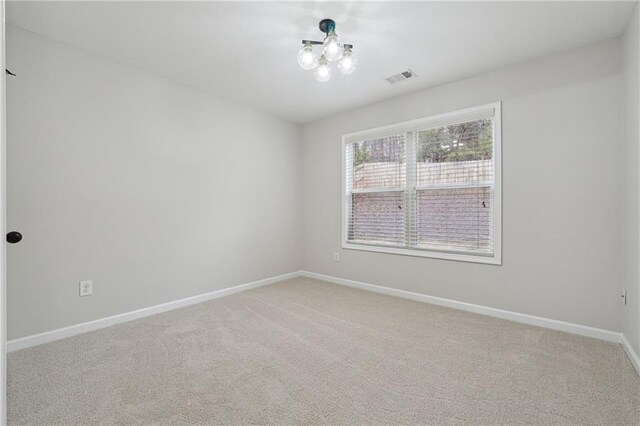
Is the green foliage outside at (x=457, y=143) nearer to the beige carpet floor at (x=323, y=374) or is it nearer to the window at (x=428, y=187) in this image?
the window at (x=428, y=187)

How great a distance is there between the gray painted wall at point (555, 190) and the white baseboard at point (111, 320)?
2.46 metres

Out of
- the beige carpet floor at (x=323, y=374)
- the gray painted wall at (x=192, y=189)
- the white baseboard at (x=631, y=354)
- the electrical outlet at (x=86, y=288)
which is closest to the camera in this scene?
the beige carpet floor at (x=323, y=374)

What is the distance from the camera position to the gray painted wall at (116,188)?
2.26 metres

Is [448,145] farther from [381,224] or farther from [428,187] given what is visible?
[381,224]

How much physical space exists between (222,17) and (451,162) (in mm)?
2604

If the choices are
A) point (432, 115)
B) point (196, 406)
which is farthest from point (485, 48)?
point (196, 406)

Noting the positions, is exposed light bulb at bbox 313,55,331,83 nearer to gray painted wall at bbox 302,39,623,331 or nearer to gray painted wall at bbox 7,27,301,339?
gray painted wall at bbox 302,39,623,331

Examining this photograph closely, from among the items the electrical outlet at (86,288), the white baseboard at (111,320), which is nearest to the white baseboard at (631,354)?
the white baseboard at (111,320)

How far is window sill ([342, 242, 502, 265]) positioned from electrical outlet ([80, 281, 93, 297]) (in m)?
2.84

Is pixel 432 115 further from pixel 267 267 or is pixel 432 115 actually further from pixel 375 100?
pixel 267 267

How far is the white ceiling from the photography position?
2.04m

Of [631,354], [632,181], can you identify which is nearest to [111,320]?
[631,354]

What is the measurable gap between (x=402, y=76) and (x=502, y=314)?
2.60 m

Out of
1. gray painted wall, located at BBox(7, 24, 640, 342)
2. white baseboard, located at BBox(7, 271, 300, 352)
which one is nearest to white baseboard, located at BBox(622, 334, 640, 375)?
gray painted wall, located at BBox(7, 24, 640, 342)
